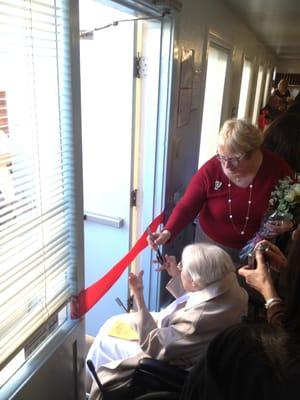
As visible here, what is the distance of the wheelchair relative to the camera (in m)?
1.40

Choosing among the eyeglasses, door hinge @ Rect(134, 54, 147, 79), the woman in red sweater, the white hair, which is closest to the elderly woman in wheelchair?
the white hair

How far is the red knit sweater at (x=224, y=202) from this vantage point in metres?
2.04

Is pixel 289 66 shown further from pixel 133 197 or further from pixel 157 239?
pixel 157 239

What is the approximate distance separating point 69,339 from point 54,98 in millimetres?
963

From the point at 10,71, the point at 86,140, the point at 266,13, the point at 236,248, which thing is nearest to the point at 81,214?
the point at 10,71

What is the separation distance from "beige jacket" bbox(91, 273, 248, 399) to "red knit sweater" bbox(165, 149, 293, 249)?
0.59 meters

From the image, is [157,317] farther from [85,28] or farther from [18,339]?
[85,28]

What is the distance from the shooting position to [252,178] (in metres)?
2.05

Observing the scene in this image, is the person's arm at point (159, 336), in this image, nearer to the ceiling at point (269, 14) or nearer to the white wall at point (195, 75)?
the white wall at point (195, 75)

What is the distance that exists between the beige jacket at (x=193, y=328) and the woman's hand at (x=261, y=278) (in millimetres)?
Result: 75

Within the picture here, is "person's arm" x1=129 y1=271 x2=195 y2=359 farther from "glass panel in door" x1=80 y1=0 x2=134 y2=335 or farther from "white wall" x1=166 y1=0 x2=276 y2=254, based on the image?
"white wall" x1=166 y1=0 x2=276 y2=254

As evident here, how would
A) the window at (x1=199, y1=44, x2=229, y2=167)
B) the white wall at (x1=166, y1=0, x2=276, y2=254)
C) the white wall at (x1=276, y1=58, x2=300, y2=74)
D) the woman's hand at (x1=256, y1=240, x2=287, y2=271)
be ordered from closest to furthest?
the woman's hand at (x1=256, y1=240, x2=287, y2=271) → the white wall at (x1=166, y1=0, x2=276, y2=254) → the window at (x1=199, y1=44, x2=229, y2=167) → the white wall at (x1=276, y1=58, x2=300, y2=74)

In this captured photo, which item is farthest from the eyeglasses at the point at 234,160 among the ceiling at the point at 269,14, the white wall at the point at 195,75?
the ceiling at the point at 269,14

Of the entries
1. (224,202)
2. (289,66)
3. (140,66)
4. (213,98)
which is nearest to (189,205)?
(224,202)
